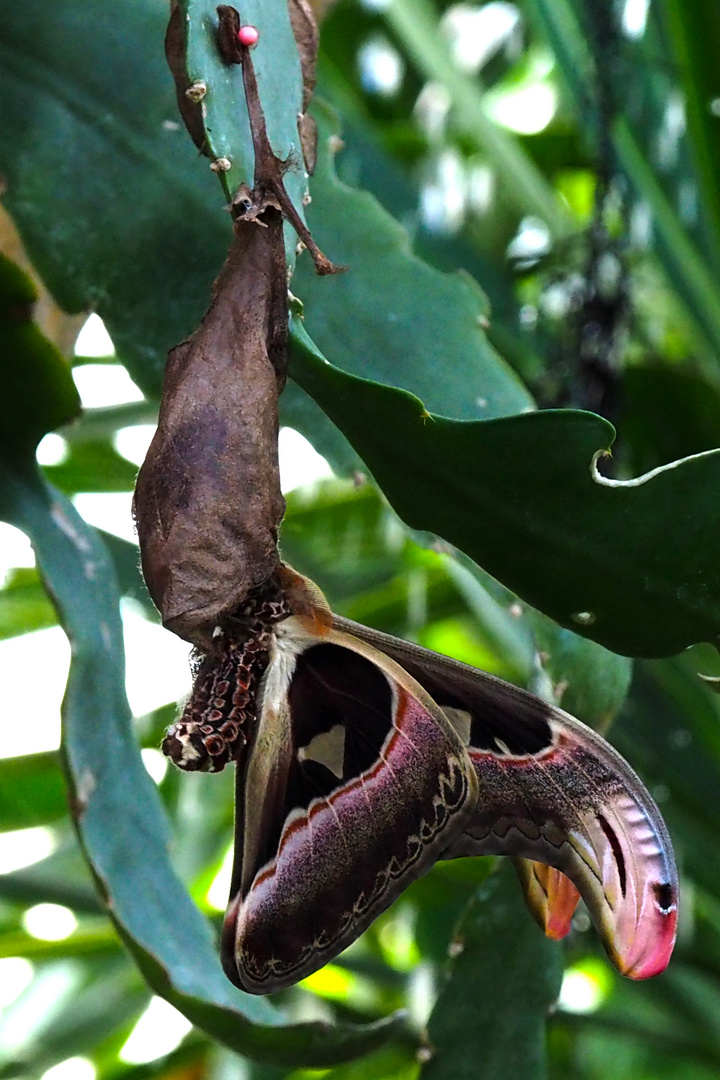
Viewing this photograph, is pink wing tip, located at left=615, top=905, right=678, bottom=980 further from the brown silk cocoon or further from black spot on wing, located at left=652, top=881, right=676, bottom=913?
the brown silk cocoon

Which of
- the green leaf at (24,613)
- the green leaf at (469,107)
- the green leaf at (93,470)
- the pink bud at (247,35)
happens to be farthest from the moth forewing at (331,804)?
the green leaf at (469,107)

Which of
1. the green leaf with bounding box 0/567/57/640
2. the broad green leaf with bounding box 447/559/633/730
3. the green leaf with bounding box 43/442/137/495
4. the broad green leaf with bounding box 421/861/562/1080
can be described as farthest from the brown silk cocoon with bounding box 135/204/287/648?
the green leaf with bounding box 0/567/57/640

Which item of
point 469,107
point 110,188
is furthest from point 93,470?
point 110,188

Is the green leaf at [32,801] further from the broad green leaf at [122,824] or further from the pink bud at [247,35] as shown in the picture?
the pink bud at [247,35]

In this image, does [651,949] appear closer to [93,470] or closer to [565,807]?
[565,807]

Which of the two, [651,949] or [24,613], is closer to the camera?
[651,949]
